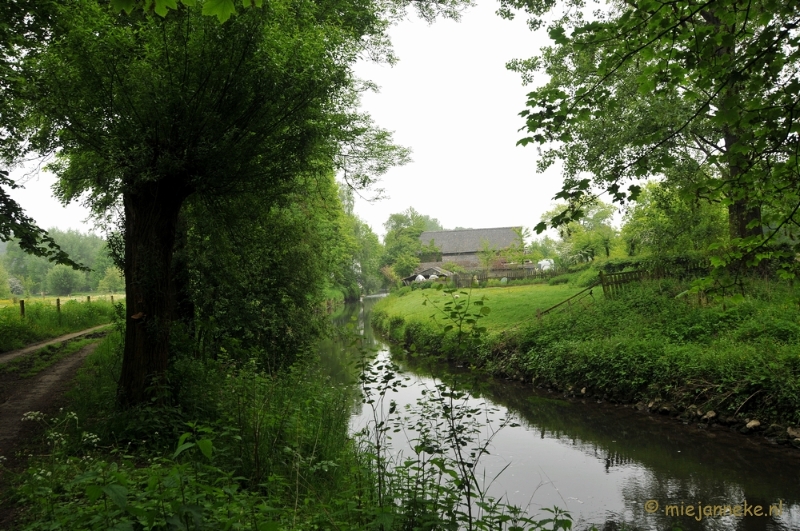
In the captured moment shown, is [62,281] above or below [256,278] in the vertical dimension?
above

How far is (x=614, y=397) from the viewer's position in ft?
45.9

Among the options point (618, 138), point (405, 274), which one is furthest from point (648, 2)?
point (405, 274)

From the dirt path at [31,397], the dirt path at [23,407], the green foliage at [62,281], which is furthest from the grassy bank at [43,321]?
the green foliage at [62,281]

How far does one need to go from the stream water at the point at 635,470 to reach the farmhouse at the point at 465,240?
65.3m

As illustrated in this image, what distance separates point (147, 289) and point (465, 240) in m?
76.3

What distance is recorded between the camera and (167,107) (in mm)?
7332

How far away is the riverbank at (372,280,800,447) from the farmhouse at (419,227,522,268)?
58.5 metres

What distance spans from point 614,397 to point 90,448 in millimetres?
11949

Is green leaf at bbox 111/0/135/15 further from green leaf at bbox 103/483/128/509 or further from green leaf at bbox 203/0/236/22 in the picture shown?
green leaf at bbox 103/483/128/509

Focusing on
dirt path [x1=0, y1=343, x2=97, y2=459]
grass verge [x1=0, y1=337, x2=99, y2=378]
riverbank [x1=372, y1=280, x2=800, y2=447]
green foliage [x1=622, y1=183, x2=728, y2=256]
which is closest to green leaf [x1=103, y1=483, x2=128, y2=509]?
dirt path [x1=0, y1=343, x2=97, y2=459]

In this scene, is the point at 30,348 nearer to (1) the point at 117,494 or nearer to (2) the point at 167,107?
(2) the point at 167,107

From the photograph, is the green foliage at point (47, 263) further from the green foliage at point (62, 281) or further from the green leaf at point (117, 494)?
the green leaf at point (117, 494)

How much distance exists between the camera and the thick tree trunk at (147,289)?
792 centimetres

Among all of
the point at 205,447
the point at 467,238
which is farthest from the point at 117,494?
the point at 467,238
